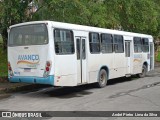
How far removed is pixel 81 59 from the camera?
14.1 meters

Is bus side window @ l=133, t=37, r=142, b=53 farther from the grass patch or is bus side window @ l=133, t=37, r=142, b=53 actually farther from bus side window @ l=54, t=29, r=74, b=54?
the grass patch

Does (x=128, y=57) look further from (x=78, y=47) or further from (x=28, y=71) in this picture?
(x=28, y=71)

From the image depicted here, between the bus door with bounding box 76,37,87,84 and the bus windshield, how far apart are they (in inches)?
68.9

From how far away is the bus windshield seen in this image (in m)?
12.7

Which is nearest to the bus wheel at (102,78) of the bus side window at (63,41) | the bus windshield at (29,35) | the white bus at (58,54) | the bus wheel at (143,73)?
the white bus at (58,54)

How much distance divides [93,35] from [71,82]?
2802mm

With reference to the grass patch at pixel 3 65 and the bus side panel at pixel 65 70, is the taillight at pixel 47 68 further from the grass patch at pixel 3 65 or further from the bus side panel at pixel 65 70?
the grass patch at pixel 3 65

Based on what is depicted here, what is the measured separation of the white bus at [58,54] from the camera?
12.5 metres

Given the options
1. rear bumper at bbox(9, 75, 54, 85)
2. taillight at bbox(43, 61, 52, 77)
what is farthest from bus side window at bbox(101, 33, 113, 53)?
rear bumper at bbox(9, 75, 54, 85)

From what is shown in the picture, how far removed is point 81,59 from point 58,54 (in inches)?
64.4

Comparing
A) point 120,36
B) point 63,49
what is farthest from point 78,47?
point 120,36

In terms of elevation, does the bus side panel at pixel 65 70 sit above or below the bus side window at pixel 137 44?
below

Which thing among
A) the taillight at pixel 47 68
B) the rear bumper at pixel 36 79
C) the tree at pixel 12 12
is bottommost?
the rear bumper at pixel 36 79

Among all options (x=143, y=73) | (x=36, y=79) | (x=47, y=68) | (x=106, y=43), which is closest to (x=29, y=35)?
(x=47, y=68)
